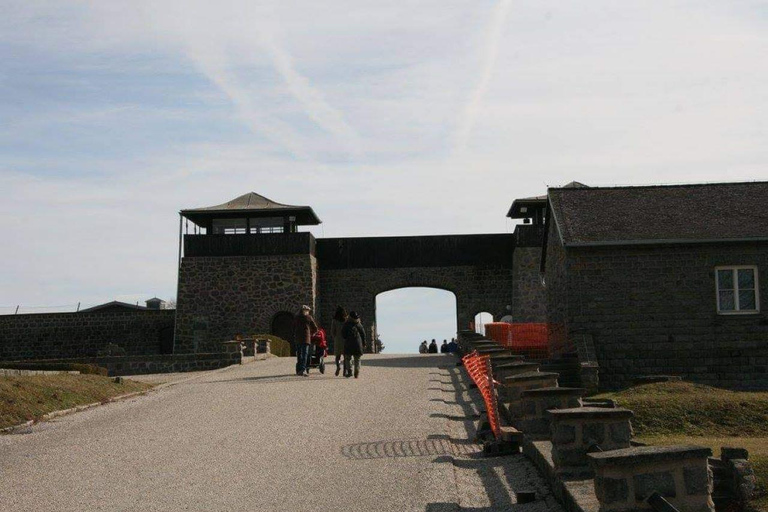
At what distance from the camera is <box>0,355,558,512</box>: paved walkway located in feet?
27.9

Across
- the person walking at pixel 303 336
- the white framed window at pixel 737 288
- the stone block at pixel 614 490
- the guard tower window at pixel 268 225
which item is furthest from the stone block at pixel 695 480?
the guard tower window at pixel 268 225

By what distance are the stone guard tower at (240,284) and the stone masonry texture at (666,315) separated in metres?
15.2

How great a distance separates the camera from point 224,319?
3919 cm

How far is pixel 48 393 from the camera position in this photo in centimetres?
1597

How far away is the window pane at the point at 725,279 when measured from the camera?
26125 mm

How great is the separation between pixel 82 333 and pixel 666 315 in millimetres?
24840

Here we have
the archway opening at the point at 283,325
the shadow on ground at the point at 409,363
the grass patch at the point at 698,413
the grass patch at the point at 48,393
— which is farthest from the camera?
the archway opening at the point at 283,325

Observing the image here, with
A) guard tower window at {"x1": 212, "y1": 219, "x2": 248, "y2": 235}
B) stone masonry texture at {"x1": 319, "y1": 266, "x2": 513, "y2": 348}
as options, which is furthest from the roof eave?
guard tower window at {"x1": 212, "y1": 219, "x2": 248, "y2": 235}

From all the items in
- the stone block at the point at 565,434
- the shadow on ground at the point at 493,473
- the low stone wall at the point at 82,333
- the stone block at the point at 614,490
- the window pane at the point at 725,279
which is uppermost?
the window pane at the point at 725,279

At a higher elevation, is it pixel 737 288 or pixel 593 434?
pixel 737 288

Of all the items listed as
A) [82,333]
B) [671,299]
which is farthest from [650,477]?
[82,333]

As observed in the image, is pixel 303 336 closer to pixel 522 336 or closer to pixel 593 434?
pixel 522 336

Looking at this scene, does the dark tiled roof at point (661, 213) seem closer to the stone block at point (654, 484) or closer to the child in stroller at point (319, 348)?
the child in stroller at point (319, 348)

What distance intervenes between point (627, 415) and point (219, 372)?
56.9ft
